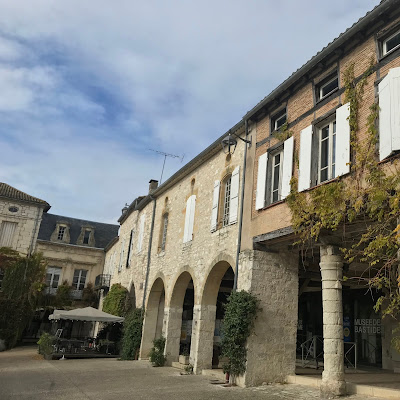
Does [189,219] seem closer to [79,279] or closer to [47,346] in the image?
[47,346]

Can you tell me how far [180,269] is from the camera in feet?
39.6

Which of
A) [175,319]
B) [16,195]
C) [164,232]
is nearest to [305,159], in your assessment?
[175,319]

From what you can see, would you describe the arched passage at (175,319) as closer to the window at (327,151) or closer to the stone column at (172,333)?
the stone column at (172,333)

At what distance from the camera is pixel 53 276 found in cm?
2597

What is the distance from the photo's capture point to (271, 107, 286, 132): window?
887 centimetres

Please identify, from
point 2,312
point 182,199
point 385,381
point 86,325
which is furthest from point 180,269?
point 86,325

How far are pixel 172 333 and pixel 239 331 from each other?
15.5 feet

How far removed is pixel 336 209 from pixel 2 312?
17.0 meters

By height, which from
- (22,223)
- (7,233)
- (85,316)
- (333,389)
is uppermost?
(22,223)

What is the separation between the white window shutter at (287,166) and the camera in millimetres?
7891

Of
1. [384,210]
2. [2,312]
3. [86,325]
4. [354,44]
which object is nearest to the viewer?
[384,210]

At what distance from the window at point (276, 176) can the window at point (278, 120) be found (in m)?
0.64

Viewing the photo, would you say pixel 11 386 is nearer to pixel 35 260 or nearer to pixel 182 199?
pixel 182 199

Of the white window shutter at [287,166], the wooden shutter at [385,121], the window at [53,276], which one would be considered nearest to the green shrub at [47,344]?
the white window shutter at [287,166]
